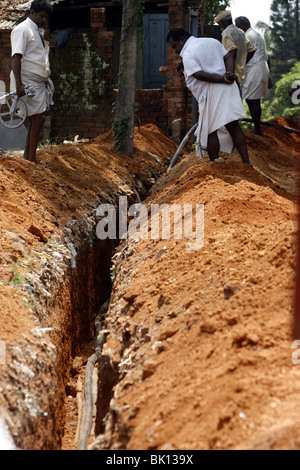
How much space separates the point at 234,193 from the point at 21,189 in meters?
2.06

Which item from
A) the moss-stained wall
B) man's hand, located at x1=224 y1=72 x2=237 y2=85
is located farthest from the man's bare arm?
the moss-stained wall

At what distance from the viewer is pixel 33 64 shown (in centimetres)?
665

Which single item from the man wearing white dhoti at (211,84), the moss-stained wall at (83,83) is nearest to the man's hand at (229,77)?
the man wearing white dhoti at (211,84)

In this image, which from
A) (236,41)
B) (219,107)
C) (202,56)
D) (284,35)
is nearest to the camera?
(202,56)

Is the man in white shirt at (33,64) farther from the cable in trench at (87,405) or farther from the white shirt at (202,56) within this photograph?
the cable in trench at (87,405)

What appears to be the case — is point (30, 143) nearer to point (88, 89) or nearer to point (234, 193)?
point (234, 193)

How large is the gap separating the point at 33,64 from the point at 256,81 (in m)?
3.84

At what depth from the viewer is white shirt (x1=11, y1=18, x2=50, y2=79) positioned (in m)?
6.44

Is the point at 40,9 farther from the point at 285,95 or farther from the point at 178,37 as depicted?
the point at 285,95

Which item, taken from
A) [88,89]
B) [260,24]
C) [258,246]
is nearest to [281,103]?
[260,24]

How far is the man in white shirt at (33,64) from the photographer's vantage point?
21.1ft

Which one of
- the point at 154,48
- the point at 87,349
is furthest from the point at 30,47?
the point at 154,48

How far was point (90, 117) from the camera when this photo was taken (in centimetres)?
1218

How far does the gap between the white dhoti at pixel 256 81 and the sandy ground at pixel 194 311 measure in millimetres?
2708
